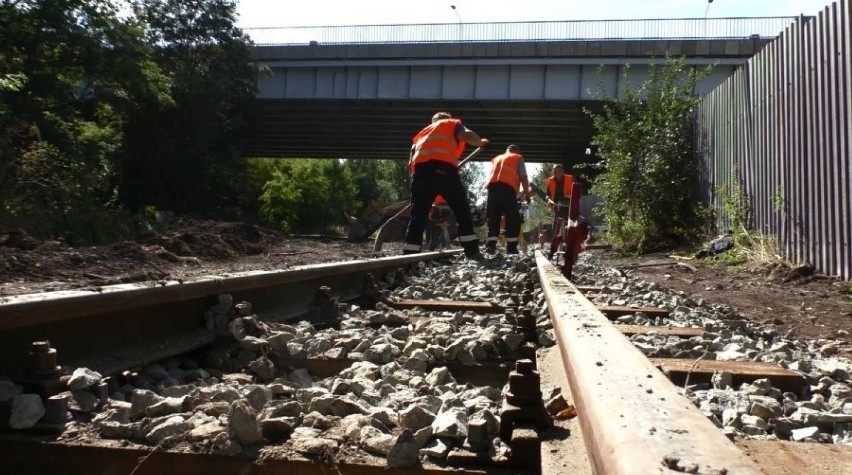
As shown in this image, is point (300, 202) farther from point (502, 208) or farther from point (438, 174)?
point (438, 174)

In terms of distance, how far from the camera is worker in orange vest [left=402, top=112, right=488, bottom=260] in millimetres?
9789

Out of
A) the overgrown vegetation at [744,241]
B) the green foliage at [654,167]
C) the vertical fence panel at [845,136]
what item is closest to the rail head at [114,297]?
the vertical fence panel at [845,136]

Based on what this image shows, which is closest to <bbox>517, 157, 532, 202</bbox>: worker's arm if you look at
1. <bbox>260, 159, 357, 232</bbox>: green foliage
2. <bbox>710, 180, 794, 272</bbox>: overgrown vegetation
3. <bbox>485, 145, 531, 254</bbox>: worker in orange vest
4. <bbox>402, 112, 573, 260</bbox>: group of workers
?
<bbox>485, 145, 531, 254</bbox>: worker in orange vest

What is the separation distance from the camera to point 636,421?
1290mm

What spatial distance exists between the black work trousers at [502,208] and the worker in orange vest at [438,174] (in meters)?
2.06

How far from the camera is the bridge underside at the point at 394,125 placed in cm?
3003

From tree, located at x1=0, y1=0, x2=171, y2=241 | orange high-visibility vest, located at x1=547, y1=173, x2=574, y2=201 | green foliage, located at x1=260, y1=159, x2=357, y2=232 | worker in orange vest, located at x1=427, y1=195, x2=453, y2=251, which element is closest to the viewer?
orange high-visibility vest, located at x1=547, y1=173, x2=574, y2=201

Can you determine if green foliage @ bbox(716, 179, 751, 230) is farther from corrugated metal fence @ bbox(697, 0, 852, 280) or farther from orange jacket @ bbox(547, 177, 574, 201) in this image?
orange jacket @ bbox(547, 177, 574, 201)

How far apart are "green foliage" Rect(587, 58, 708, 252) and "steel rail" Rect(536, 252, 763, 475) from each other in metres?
13.1

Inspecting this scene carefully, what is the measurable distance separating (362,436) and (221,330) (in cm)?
172

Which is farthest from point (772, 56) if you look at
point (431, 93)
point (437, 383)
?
point (431, 93)

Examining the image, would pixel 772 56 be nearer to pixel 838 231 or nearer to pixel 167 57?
pixel 838 231

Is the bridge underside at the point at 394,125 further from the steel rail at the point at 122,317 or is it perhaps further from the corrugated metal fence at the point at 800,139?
the steel rail at the point at 122,317

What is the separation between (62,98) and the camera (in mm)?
19203
